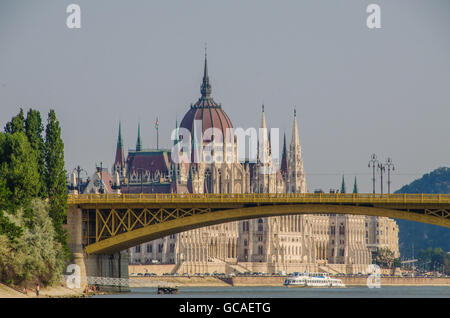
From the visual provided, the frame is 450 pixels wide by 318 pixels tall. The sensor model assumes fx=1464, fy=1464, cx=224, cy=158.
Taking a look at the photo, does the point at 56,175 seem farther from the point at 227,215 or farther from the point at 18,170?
the point at 227,215

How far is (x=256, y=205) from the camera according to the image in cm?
15100

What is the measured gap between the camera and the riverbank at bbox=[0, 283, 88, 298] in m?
128

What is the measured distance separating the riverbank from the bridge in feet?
22.4

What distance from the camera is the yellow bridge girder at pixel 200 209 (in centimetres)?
14862

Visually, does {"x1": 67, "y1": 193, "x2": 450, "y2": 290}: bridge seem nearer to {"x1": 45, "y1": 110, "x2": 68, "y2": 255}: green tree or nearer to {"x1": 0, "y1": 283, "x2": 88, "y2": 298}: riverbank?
{"x1": 45, "y1": 110, "x2": 68, "y2": 255}: green tree

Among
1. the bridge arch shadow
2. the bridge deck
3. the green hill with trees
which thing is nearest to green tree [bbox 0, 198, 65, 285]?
the green hill with trees

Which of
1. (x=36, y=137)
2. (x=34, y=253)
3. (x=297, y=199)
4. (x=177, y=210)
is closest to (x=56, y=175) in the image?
(x=36, y=137)

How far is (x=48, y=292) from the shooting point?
449ft

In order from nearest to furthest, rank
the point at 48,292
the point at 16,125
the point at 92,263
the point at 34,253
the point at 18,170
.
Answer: the point at 34,253 → the point at 48,292 → the point at 18,170 → the point at 16,125 → the point at 92,263

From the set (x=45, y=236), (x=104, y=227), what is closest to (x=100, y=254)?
(x=104, y=227)

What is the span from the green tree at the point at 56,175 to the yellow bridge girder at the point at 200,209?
250 centimetres

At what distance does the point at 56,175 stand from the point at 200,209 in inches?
598
